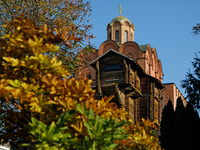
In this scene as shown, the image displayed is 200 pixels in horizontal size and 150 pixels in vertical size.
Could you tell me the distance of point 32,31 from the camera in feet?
19.1

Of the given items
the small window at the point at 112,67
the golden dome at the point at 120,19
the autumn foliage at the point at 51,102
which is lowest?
the autumn foliage at the point at 51,102

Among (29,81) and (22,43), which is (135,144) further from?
(22,43)

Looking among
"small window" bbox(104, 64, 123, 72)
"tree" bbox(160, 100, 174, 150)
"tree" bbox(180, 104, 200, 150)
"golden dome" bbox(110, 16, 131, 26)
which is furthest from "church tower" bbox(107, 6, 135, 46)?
"tree" bbox(180, 104, 200, 150)

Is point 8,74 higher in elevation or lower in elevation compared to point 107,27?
lower

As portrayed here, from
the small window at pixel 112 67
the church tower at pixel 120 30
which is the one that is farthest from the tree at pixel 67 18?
the church tower at pixel 120 30

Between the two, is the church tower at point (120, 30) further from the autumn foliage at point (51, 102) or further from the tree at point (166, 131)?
the autumn foliage at point (51, 102)

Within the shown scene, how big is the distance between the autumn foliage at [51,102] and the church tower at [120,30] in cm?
3244

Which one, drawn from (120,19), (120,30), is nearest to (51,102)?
(120,30)

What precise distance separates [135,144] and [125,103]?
51.6ft

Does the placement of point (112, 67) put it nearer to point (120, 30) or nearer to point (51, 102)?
point (51, 102)

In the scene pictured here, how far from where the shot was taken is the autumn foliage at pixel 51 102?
4848 mm

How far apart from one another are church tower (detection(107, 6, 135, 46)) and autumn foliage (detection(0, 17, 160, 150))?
1277 inches

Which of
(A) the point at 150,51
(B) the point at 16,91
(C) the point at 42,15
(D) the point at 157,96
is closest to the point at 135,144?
(B) the point at 16,91

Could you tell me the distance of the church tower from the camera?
38.2 metres
